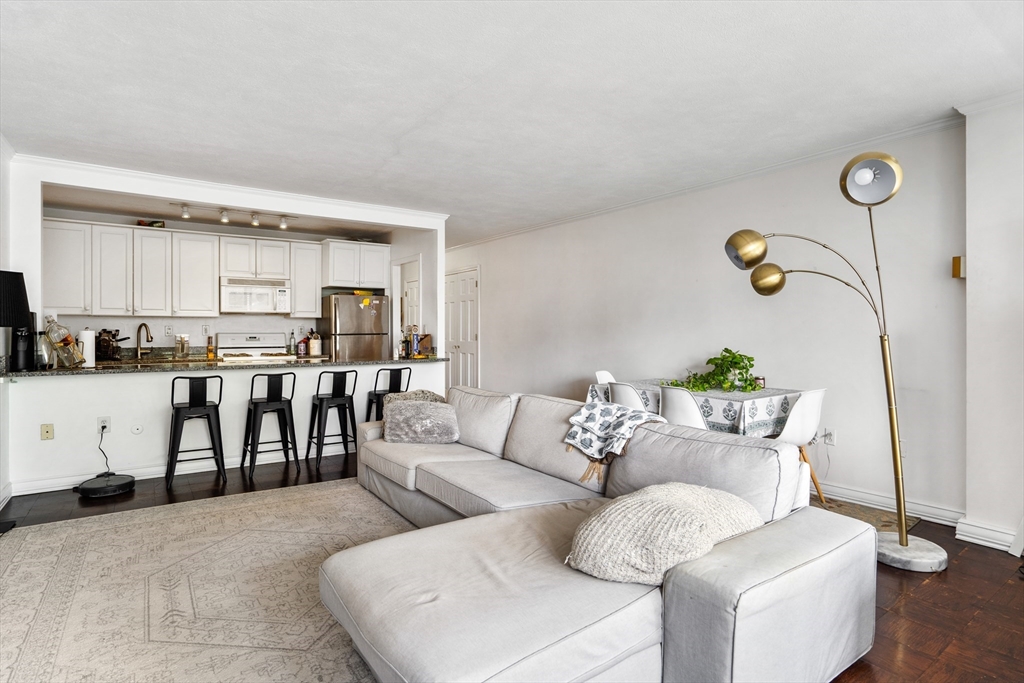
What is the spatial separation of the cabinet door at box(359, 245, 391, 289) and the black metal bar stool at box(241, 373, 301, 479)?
2.47m

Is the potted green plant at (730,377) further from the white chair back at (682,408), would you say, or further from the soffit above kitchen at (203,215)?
the soffit above kitchen at (203,215)

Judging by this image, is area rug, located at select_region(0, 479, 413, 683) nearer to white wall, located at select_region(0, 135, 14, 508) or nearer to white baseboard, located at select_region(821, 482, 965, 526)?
white wall, located at select_region(0, 135, 14, 508)

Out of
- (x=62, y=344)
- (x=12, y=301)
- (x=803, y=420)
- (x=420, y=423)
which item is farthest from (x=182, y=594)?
(x=803, y=420)

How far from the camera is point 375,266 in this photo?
7.41 metres

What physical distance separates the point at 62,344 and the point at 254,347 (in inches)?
115

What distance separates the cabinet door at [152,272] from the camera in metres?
6.20

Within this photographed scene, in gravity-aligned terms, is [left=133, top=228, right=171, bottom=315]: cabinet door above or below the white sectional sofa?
above

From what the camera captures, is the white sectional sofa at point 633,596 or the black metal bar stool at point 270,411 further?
the black metal bar stool at point 270,411

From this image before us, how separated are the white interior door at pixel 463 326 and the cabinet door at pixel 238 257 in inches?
108

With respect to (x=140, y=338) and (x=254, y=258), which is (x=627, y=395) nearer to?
(x=254, y=258)

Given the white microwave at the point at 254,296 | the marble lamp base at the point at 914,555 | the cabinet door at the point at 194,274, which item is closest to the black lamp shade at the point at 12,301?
the cabinet door at the point at 194,274

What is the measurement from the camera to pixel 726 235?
472 centimetres

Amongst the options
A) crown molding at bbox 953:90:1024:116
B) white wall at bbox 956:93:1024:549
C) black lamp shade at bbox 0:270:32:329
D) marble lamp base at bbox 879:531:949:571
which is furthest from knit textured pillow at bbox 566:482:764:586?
black lamp shade at bbox 0:270:32:329

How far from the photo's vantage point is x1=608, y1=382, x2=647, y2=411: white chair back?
3.86m
